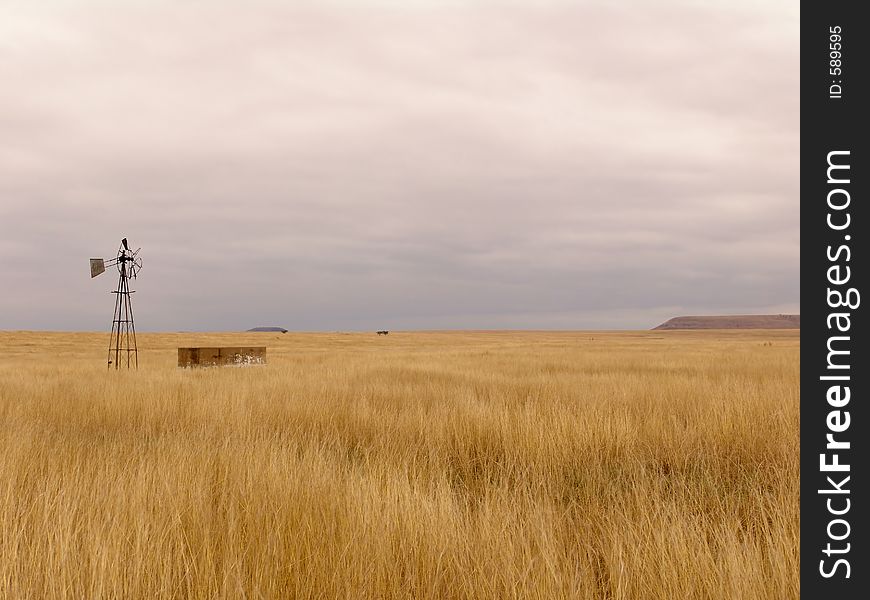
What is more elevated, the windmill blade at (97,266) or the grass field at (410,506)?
the windmill blade at (97,266)

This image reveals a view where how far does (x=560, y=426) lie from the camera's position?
6082mm

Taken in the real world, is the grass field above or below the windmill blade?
below

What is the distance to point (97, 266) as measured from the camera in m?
19.2

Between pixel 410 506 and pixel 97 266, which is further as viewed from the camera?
pixel 97 266

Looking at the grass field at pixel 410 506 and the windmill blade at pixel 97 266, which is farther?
the windmill blade at pixel 97 266

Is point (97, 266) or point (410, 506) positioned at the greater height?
point (97, 266)

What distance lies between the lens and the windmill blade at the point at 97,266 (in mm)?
18953

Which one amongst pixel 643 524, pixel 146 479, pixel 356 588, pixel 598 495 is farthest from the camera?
pixel 598 495

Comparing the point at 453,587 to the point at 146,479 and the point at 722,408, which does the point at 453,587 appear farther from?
the point at 722,408

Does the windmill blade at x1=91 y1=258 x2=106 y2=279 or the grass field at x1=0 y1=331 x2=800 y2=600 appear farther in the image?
the windmill blade at x1=91 y1=258 x2=106 y2=279

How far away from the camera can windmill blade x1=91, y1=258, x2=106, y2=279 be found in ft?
62.2
